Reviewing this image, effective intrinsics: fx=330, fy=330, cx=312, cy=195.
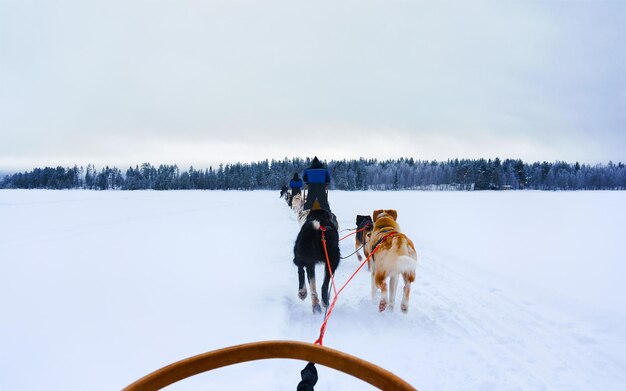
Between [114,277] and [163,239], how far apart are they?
409 centimetres

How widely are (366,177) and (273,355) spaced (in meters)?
100

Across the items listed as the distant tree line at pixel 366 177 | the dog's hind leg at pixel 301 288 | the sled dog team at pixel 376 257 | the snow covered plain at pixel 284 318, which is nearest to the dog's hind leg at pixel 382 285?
the sled dog team at pixel 376 257

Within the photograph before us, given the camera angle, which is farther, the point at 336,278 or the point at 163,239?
the point at 163,239

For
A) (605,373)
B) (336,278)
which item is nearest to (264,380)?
(605,373)

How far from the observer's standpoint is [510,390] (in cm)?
278

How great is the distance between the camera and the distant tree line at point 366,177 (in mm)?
92875

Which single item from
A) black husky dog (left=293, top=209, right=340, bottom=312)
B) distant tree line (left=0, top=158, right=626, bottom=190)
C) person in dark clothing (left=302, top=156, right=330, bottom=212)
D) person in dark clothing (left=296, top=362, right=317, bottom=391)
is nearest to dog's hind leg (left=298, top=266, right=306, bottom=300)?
black husky dog (left=293, top=209, right=340, bottom=312)

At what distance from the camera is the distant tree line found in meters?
92.9

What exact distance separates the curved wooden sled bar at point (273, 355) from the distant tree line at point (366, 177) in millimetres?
92806

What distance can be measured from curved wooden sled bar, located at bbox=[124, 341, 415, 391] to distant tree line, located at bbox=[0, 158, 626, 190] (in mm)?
92806

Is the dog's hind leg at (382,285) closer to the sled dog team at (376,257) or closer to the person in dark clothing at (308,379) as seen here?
the sled dog team at (376,257)

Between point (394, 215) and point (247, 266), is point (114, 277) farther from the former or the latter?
point (394, 215)

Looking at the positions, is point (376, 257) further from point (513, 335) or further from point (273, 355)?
point (273, 355)

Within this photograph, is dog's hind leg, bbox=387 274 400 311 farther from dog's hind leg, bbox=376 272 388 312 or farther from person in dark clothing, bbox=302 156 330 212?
person in dark clothing, bbox=302 156 330 212
